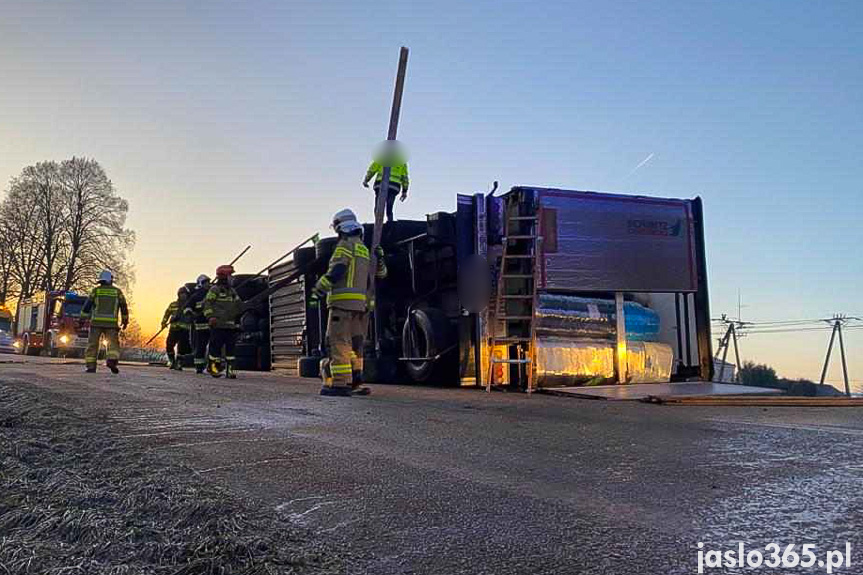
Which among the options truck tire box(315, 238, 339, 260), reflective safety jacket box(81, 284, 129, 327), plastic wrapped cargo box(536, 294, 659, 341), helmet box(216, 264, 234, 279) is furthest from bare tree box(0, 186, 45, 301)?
plastic wrapped cargo box(536, 294, 659, 341)

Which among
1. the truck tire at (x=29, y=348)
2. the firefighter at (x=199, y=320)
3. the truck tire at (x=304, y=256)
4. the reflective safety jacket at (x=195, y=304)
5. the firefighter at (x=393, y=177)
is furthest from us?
the truck tire at (x=29, y=348)

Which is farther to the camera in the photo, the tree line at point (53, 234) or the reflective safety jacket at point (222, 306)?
the tree line at point (53, 234)

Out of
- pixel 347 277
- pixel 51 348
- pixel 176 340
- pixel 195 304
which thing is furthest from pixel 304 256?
pixel 51 348

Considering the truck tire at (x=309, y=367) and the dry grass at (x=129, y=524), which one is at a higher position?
the truck tire at (x=309, y=367)

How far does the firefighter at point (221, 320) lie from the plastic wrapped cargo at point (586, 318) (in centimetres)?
532

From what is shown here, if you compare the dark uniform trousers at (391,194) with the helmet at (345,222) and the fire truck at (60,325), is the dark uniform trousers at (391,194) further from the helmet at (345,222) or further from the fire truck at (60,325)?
the fire truck at (60,325)

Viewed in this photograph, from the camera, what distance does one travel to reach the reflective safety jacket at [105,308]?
11.5m

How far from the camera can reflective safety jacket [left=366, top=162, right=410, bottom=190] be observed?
943 cm

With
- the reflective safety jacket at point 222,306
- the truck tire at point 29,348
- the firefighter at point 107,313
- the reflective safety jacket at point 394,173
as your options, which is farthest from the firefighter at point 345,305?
the truck tire at point 29,348

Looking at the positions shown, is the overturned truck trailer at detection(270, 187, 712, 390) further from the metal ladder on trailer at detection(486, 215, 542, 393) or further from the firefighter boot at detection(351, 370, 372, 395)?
the firefighter boot at detection(351, 370, 372, 395)

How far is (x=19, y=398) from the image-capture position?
5.72 m

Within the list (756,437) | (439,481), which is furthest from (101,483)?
(756,437)

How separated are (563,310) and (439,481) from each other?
18.1ft

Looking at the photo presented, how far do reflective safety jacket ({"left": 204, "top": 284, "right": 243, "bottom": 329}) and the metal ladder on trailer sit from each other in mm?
4993
